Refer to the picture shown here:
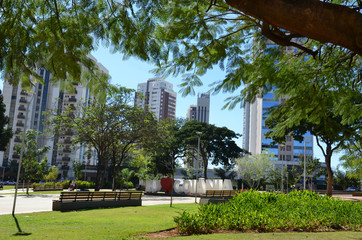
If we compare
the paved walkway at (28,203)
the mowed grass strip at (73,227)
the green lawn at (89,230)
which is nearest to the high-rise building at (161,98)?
the paved walkway at (28,203)

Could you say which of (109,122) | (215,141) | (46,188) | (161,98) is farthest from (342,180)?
(161,98)

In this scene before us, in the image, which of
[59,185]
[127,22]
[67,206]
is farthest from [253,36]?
[59,185]

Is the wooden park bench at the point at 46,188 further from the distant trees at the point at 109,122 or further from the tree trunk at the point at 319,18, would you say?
the tree trunk at the point at 319,18

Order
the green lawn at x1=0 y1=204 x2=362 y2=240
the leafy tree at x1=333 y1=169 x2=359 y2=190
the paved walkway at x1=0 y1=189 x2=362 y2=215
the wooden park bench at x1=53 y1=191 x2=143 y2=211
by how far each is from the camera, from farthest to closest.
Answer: the leafy tree at x1=333 y1=169 x2=359 y2=190, the paved walkway at x1=0 y1=189 x2=362 y2=215, the wooden park bench at x1=53 y1=191 x2=143 y2=211, the green lawn at x1=0 y1=204 x2=362 y2=240

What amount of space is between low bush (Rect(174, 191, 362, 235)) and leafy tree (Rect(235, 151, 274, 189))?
4613cm

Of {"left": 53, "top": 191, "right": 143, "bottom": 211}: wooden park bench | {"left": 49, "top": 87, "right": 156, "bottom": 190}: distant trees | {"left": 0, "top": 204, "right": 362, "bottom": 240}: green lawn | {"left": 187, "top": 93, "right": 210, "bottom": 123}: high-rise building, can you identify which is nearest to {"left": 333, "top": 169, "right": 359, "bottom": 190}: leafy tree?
{"left": 49, "top": 87, "right": 156, "bottom": 190}: distant trees

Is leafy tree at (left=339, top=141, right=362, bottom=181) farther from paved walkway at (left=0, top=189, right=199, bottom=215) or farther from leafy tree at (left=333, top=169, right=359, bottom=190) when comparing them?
leafy tree at (left=333, top=169, right=359, bottom=190)

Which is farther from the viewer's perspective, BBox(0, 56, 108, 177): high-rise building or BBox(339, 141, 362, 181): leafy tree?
BBox(0, 56, 108, 177): high-rise building

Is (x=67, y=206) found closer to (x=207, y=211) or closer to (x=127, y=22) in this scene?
(x=207, y=211)

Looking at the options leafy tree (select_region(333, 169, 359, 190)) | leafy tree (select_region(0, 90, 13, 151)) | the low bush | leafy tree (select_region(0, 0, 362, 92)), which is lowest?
Result: the low bush

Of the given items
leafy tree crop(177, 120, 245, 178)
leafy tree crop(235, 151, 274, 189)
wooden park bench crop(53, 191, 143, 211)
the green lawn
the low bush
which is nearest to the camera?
the green lawn

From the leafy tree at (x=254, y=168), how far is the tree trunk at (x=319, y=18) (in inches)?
2175

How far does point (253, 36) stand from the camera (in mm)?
7215

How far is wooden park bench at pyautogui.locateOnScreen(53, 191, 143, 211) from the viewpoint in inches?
631
